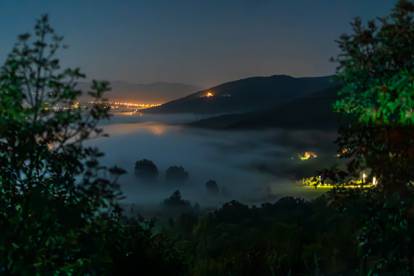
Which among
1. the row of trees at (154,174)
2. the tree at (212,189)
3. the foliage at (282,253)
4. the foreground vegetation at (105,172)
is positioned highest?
the foreground vegetation at (105,172)

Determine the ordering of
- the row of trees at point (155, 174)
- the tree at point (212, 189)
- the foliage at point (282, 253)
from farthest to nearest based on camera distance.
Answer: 1. the row of trees at point (155, 174)
2. the tree at point (212, 189)
3. the foliage at point (282, 253)

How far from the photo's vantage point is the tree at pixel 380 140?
265 inches

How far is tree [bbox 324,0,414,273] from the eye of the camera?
22.1 ft

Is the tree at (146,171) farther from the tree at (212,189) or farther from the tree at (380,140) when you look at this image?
the tree at (380,140)

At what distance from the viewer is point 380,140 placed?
6.86 m

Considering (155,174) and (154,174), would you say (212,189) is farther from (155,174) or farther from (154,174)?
(155,174)

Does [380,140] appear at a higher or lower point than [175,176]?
higher

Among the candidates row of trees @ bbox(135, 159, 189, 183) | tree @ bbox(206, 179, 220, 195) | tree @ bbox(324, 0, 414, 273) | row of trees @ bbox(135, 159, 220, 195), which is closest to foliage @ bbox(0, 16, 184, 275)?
tree @ bbox(324, 0, 414, 273)

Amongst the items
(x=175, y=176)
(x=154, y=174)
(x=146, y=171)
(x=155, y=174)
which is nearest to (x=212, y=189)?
(x=154, y=174)

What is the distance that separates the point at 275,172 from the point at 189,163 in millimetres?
41798

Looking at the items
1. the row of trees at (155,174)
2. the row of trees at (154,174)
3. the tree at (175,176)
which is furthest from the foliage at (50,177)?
the tree at (175,176)

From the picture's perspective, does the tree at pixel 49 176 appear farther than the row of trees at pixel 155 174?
No

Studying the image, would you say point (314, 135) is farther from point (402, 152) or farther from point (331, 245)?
point (402, 152)

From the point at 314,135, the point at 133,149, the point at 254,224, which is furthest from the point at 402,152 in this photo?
the point at 133,149
